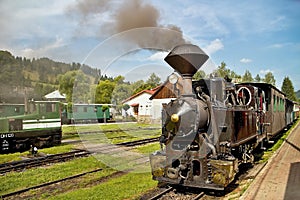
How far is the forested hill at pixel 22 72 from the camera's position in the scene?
19.4 meters

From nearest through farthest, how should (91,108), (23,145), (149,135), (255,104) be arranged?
(255,104) → (23,145) → (149,135) → (91,108)

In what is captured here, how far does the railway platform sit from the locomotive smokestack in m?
3.33

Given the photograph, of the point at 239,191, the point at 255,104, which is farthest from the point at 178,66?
the point at 255,104

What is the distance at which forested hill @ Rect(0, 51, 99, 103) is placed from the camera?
63.8 ft

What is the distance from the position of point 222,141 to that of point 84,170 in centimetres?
596

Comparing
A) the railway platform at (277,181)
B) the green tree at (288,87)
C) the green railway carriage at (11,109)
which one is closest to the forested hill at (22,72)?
the green railway carriage at (11,109)

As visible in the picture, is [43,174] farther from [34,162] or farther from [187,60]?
[187,60]

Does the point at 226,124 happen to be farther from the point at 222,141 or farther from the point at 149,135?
the point at 149,135

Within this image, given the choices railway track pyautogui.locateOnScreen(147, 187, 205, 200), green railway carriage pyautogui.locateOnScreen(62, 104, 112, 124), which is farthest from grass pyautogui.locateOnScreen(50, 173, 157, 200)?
green railway carriage pyautogui.locateOnScreen(62, 104, 112, 124)

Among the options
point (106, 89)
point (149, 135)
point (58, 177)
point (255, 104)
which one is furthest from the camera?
point (149, 135)

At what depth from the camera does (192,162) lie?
7742 millimetres

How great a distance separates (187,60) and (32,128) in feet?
43.0

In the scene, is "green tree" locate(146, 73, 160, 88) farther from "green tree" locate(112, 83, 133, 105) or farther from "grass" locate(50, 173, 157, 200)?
"grass" locate(50, 173, 157, 200)

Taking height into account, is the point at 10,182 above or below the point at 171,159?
below
